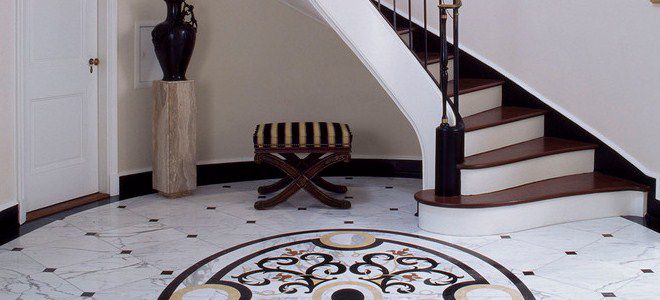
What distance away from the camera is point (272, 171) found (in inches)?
279

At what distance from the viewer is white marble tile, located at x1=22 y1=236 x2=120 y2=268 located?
4.67 m

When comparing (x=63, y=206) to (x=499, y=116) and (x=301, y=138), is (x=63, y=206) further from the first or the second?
(x=499, y=116)

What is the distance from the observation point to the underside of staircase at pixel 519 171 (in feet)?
17.2

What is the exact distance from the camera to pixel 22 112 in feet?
17.7

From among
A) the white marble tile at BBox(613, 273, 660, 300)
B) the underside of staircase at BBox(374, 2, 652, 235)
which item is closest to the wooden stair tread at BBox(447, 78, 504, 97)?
the underside of staircase at BBox(374, 2, 652, 235)

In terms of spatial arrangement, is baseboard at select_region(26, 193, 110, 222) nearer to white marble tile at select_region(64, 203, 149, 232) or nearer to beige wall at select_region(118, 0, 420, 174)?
white marble tile at select_region(64, 203, 149, 232)

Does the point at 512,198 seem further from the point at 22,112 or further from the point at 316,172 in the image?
A: the point at 22,112

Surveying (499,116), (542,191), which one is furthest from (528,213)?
(499,116)

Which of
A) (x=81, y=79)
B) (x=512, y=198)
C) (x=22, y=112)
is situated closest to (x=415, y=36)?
(x=512, y=198)

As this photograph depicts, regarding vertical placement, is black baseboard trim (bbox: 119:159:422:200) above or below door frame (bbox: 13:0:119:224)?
below

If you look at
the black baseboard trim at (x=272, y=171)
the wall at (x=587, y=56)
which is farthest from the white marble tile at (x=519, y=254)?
the black baseboard trim at (x=272, y=171)

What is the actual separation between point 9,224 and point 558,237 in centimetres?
331

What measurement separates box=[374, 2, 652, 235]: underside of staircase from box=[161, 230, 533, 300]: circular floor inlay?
0.36 m

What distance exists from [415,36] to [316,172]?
1.41 metres
